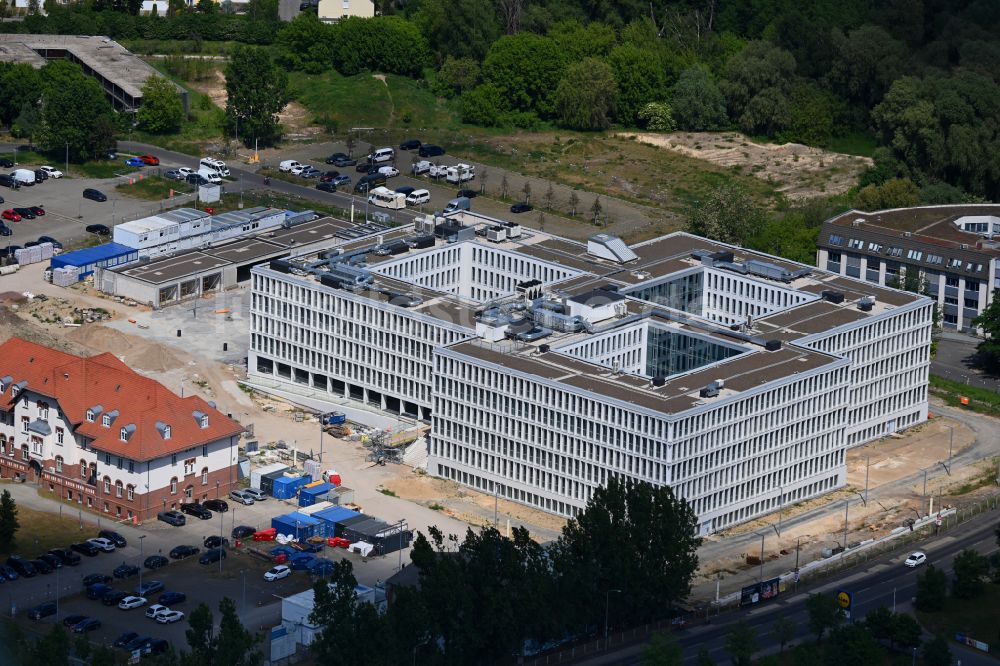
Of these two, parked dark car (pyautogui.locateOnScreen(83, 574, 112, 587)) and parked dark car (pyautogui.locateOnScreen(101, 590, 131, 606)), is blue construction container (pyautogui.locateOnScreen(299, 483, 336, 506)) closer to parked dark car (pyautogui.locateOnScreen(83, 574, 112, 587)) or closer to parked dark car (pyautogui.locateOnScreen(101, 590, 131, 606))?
parked dark car (pyautogui.locateOnScreen(83, 574, 112, 587))

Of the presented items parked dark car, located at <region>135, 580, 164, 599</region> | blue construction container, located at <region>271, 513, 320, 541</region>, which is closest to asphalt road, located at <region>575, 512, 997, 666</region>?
blue construction container, located at <region>271, 513, 320, 541</region>

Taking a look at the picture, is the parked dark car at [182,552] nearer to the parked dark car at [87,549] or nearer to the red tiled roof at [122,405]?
the parked dark car at [87,549]

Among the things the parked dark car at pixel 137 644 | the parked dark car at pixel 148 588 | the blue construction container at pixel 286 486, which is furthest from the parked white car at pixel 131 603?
the blue construction container at pixel 286 486

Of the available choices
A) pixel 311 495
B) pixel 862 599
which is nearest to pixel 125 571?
pixel 311 495

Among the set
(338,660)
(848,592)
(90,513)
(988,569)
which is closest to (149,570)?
(90,513)

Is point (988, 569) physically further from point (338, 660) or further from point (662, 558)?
point (338, 660)
